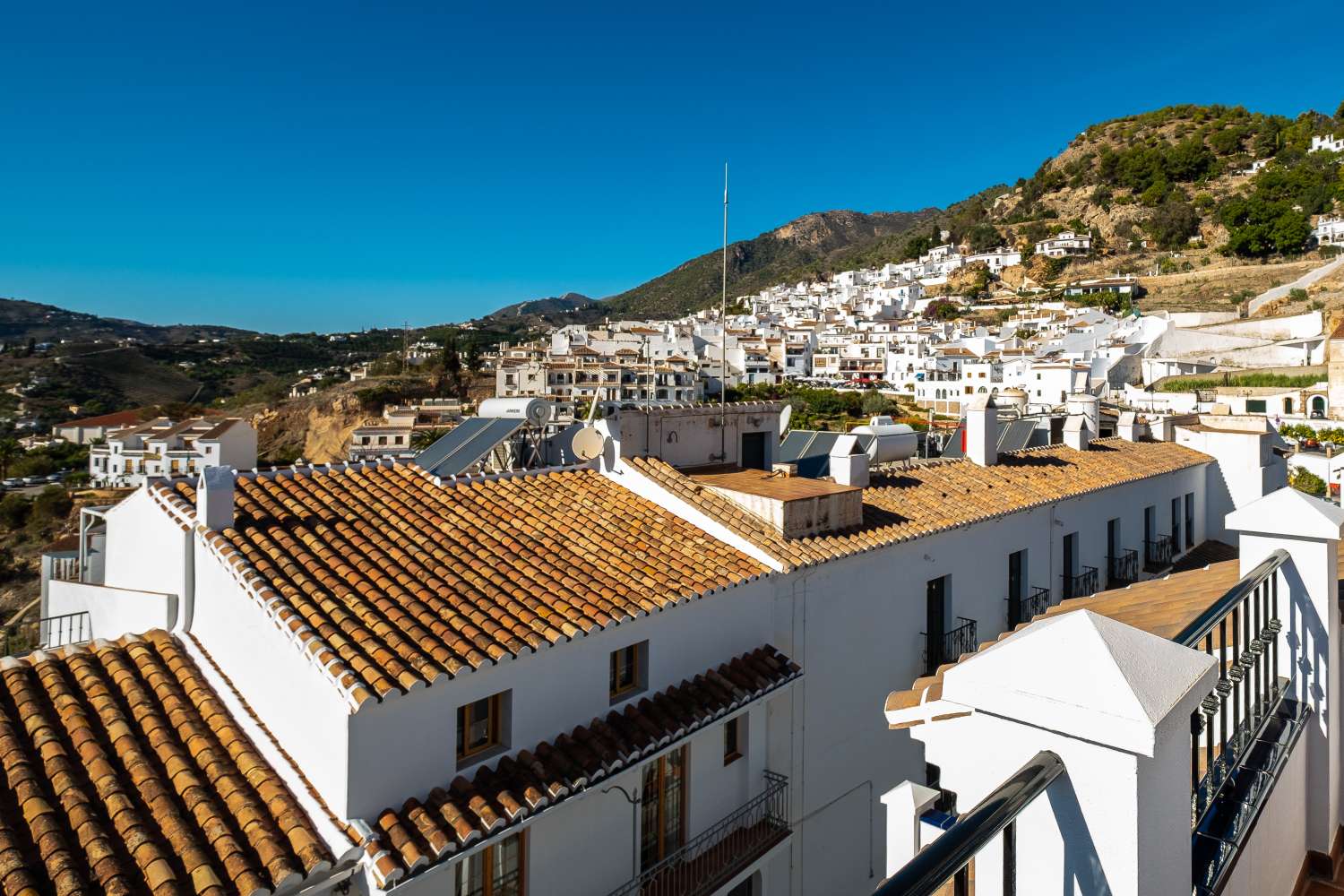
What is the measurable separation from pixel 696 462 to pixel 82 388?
97.8 meters

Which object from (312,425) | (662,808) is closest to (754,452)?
(662,808)

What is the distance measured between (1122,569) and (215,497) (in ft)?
49.1

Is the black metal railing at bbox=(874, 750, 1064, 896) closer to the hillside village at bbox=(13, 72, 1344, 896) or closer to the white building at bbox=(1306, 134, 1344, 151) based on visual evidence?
the hillside village at bbox=(13, 72, 1344, 896)

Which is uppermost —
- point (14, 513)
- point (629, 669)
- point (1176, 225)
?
point (1176, 225)

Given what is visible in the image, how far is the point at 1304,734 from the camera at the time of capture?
359 centimetres

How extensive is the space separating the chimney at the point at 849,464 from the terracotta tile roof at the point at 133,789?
25.6 ft

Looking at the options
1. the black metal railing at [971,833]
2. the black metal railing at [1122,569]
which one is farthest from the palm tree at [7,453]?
the black metal railing at [971,833]

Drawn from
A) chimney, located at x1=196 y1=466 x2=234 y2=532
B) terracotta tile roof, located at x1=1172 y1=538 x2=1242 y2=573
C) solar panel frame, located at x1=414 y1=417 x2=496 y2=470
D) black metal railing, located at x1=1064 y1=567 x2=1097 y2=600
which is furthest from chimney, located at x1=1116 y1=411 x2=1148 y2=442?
chimney, located at x1=196 y1=466 x2=234 y2=532

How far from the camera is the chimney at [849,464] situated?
1109cm

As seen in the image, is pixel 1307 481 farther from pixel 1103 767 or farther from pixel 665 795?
pixel 1103 767

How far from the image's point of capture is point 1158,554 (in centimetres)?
1650

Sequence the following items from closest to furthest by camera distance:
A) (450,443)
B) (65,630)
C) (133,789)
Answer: (133,789), (65,630), (450,443)

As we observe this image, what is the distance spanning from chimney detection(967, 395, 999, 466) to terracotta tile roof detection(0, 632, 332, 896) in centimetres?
1186

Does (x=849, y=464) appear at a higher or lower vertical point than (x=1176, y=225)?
lower
